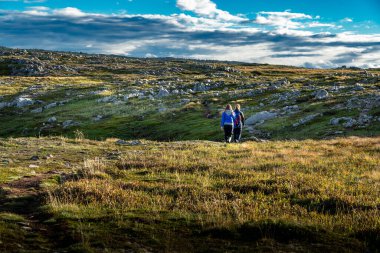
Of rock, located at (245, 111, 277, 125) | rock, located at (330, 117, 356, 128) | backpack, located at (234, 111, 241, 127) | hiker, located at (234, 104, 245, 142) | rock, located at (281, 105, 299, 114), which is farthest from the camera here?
rock, located at (281, 105, 299, 114)

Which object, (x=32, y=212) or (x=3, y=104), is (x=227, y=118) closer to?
(x=32, y=212)

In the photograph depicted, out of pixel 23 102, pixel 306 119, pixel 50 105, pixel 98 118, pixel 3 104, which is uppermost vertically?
pixel 306 119

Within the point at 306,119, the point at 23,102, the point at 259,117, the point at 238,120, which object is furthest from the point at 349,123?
the point at 23,102

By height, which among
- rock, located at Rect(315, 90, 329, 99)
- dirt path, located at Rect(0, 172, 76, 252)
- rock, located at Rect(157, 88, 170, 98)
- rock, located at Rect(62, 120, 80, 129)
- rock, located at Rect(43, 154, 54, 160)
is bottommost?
rock, located at Rect(62, 120, 80, 129)

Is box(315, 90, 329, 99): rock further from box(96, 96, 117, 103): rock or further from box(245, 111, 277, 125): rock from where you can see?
box(96, 96, 117, 103): rock

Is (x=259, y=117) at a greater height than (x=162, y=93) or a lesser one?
lesser

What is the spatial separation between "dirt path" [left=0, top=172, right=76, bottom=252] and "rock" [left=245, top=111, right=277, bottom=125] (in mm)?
41494

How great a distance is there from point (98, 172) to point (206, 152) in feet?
32.2

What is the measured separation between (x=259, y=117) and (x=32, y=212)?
4741 centimetres

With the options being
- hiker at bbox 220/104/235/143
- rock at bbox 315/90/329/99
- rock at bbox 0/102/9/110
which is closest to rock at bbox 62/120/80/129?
rock at bbox 0/102/9/110

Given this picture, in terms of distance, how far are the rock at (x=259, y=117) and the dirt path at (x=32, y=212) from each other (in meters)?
41.5

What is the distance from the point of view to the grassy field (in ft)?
32.0

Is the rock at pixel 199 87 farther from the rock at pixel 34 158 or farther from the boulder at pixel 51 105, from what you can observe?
the rock at pixel 34 158

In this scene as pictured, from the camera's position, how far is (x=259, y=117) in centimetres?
5731
